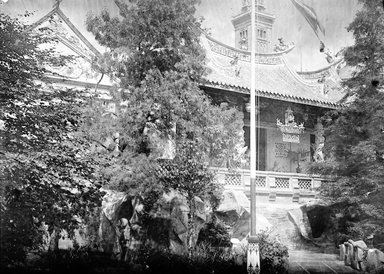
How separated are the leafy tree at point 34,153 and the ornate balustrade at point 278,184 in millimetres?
3660

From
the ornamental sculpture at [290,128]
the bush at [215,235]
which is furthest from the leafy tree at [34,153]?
the ornamental sculpture at [290,128]

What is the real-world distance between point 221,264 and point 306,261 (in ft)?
6.66

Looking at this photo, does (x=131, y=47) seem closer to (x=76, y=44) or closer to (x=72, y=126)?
(x=76, y=44)

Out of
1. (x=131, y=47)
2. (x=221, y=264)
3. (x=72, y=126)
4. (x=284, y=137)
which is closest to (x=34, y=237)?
(x=72, y=126)

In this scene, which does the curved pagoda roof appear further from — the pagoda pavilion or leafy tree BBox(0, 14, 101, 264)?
leafy tree BBox(0, 14, 101, 264)

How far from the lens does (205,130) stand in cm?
782

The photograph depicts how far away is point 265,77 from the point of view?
1290 cm

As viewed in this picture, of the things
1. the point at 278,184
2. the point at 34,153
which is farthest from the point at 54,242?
the point at 278,184

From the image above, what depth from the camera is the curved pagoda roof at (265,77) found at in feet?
36.4

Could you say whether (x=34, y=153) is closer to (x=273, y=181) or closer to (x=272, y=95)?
(x=273, y=181)

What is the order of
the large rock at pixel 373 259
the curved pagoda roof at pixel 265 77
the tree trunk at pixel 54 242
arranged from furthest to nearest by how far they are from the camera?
1. the curved pagoda roof at pixel 265 77
2. the large rock at pixel 373 259
3. the tree trunk at pixel 54 242

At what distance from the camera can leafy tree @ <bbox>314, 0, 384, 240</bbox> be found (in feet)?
29.6

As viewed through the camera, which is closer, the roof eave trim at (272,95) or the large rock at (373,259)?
the large rock at (373,259)

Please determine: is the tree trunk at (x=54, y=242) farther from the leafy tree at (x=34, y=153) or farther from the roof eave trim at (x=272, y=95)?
the roof eave trim at (x=272, y=95)
